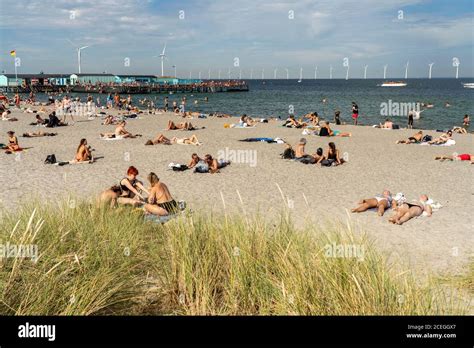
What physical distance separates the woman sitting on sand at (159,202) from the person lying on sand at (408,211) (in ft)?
14.9

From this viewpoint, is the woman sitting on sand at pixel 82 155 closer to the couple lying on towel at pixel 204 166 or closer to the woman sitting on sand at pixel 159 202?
the couple lying on towel at pixel 204 166

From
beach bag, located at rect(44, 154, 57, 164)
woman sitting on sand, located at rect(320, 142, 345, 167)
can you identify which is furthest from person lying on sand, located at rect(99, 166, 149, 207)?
woman sitting on sand, located at rect(320, 142, 345, 167)

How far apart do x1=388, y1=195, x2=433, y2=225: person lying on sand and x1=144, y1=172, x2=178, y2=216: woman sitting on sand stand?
14.9 feet

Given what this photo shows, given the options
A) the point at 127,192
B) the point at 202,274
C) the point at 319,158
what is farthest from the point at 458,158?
the point at 202,274

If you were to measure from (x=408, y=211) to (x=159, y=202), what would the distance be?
524cm

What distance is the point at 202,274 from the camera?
15.4 ft

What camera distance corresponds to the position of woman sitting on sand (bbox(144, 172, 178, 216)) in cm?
891

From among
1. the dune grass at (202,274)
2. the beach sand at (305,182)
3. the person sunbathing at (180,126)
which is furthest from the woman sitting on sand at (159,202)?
the person sunbathing at (180,126)

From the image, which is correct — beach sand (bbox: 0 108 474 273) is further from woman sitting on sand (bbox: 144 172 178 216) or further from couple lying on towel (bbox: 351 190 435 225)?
woman sitting on sand (bbox: 144 172 178 216)

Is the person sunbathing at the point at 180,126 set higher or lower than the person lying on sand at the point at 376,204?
higher

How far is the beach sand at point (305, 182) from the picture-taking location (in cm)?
839

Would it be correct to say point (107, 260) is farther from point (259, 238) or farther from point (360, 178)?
point (360, 178)
